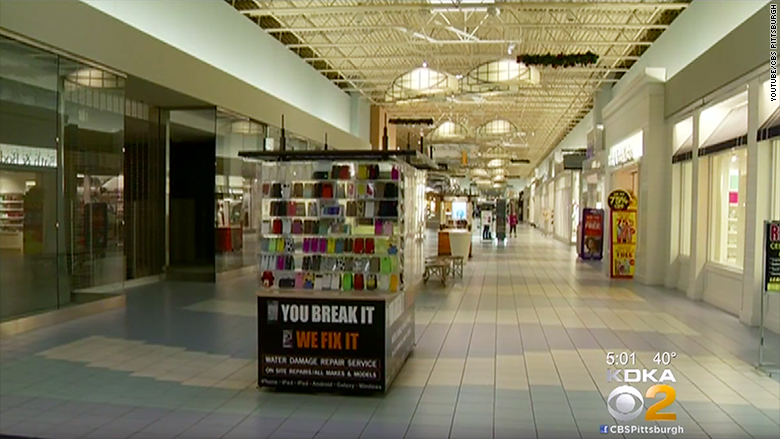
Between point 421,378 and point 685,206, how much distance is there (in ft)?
29.1

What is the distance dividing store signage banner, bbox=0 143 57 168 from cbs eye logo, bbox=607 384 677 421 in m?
8.02

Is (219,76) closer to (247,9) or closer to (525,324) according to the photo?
(247,9)

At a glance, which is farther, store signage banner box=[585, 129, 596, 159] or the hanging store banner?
store signage banner box=[585, 129, 596, 159]

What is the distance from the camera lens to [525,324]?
8398mm

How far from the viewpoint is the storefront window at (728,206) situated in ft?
32.1

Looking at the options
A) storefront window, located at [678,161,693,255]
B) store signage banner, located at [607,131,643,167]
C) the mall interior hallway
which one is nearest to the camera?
the mall interior hallway

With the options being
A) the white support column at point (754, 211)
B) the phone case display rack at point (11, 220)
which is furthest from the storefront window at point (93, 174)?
the white support column at point (754, 211)

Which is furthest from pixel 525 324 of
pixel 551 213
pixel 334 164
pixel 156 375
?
pixel 551 213

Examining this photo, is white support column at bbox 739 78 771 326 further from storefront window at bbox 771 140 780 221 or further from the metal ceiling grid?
the metal ceiling grid

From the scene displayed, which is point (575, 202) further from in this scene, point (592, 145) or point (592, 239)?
point (592, 239)

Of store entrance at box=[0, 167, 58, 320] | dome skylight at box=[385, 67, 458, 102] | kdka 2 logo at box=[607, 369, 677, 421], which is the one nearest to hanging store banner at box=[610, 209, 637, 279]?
dome skylight at box=[385, 67, 458, 102]

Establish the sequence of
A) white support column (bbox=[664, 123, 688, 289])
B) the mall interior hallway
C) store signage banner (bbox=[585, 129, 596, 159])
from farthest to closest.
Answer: store signage banner (bbox=[585, 129, 596, 159]), white support column (bbox=[664, 123, 688, 289]), the mall interior hallway

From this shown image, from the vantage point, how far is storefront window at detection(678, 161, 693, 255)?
1226 cm

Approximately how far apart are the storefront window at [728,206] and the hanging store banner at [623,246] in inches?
156
